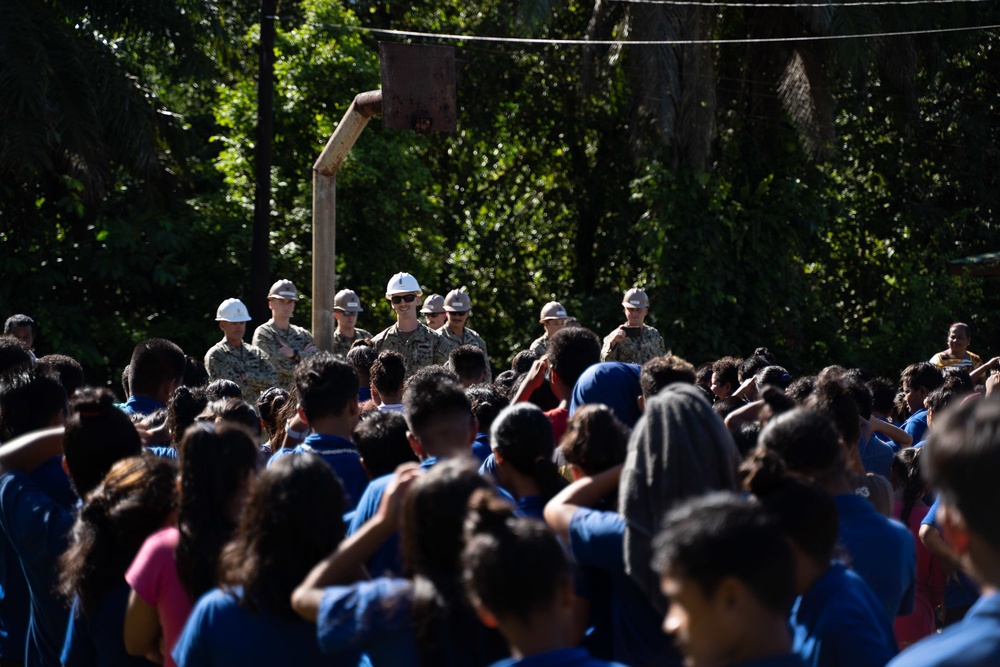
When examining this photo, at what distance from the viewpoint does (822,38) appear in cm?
1875

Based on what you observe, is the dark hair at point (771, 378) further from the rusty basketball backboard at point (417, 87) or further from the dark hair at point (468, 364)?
the rusty basketball backboard at point (417, 87)

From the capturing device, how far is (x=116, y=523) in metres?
3.67

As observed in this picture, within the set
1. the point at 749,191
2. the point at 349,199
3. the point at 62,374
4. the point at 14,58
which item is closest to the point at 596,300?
the point at 749,191

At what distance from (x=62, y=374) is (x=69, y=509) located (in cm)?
206

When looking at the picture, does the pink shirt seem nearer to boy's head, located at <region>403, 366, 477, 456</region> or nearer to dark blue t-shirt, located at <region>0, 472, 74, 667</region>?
dark blue t-shirt, located at <region>0, 472, 74, 667</region>

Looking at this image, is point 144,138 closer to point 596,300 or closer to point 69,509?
point 596,300

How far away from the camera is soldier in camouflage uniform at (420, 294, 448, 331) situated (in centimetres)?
1147

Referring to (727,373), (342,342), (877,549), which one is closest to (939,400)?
(727,373)

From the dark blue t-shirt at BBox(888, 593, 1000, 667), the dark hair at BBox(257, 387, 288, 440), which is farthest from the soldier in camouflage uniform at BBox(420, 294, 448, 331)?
the dark blue t-shirt at BBox(888, 593, 1000, 667)

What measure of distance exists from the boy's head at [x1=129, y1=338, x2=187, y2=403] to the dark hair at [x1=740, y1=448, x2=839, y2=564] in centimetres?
377

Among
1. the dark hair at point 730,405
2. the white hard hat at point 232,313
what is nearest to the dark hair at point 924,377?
the dark hair at point 730,405

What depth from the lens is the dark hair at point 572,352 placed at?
5637 mm

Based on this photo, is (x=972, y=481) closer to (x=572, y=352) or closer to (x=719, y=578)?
(x=719, y=578)

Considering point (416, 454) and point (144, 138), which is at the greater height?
point (144, 138)
